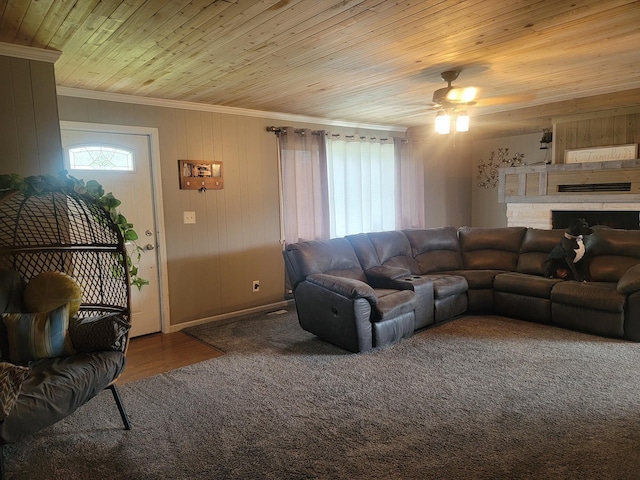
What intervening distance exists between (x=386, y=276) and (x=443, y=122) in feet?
5.04

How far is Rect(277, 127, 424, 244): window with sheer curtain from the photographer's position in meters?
5.24

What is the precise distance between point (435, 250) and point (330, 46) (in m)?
3.04

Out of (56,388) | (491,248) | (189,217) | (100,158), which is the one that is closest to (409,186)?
(491,248)

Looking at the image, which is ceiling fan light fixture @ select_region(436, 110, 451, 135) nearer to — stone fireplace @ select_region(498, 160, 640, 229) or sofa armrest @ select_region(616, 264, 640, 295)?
sofa armrest @ select_region(616, 264, 640, 295)

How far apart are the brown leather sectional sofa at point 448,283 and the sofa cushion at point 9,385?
2.25 metres

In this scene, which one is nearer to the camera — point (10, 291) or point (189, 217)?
point (10, 291)

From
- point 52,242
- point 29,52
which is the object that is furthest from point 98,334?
point 29,52

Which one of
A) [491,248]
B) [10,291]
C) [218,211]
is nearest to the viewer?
[10,291]

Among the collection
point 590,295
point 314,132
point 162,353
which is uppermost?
point 314,132

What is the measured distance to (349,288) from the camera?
3.56 m

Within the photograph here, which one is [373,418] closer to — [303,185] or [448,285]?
[448,285]

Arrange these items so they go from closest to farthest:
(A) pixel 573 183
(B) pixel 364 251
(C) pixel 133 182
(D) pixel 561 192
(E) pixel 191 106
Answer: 1. (C) pixel 133 182
2. (E) pixel 191 106
3. (B) pixel 364 251
4. (A) pixel 573 183
5. (D) pixel 561 192

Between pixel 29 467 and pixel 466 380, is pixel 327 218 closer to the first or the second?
pixel 466 380

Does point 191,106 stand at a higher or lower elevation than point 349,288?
higher
